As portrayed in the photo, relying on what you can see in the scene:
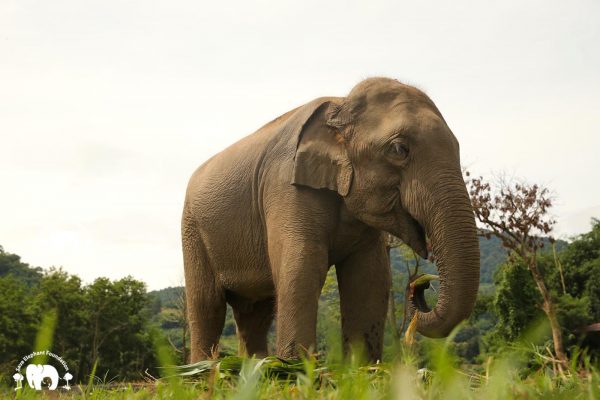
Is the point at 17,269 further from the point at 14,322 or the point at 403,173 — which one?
the point at 403,173

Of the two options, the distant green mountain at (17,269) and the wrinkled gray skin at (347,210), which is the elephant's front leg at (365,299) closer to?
the wrinkled gray skin at (347,210)

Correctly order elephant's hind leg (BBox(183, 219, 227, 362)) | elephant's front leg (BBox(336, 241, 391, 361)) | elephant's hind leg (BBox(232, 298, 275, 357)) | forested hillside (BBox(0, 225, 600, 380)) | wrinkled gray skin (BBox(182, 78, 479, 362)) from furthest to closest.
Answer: forested hillside (BBox(0, 225, 600, 380)) → elephant's hind leg (BBox(232, 298, 275, 357)) → elephant's hind leg (BBox(183, 219, 227, 362)) → elephant's front leg (BBox(336, 241, 391, 361)) → wrinkled gray skin (BBox(182, 78, 479, 362))

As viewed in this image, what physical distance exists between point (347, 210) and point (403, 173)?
1.83ft

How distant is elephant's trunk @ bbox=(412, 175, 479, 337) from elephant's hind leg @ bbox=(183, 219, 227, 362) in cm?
230

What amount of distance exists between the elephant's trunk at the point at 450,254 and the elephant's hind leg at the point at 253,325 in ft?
8.01

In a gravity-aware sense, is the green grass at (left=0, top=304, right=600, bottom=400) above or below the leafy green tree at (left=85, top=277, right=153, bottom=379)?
below

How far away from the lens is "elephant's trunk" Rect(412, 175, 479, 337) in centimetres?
435

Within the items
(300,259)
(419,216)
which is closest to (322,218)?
(300,259)

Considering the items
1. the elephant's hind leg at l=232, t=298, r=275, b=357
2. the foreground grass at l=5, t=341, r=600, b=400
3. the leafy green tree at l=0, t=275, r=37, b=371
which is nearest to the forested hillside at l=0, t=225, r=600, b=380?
the leafy green tree at l=0, t=275, r=37, b=371

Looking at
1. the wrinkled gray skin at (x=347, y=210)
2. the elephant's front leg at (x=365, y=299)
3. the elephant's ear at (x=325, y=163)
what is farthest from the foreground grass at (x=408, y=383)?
the elephant's front leg at (x=365, y=299)

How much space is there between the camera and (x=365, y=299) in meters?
5.46

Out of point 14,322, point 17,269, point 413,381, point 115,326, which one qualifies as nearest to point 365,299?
point 413,381

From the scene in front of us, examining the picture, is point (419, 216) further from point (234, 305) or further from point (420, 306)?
point (234, 305)

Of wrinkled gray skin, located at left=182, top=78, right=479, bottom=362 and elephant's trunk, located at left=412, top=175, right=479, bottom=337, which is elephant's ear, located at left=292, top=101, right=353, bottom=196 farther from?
elephant's trunk, located at left=412, top=175, right=479, bottom=337
